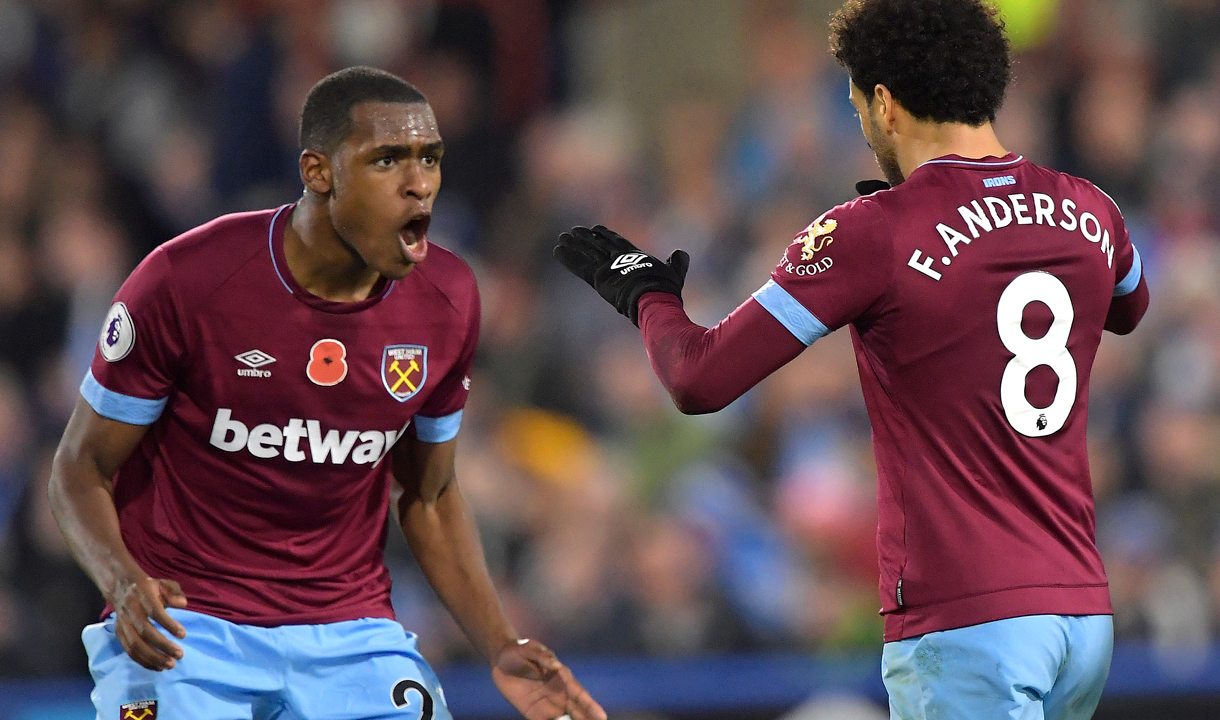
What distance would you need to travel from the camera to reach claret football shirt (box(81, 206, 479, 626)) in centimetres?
375

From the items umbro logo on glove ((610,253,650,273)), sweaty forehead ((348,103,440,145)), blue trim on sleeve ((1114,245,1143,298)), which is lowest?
blue trim on sleeve ((1114,245,1143,298))

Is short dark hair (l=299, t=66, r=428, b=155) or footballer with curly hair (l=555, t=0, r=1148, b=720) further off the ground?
short dark hair (l=299, t=66, r=428, b=155)

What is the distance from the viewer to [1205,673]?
5977 millimetres

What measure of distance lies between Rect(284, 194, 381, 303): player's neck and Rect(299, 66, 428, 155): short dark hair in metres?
0.17

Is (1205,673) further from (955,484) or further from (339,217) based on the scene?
(339,217)

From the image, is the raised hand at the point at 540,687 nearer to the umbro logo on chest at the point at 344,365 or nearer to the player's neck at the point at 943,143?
the umbro logo on chest at the point at 344,365

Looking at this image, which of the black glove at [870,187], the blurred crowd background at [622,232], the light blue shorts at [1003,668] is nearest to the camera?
the light blue shorts at [1003,668]

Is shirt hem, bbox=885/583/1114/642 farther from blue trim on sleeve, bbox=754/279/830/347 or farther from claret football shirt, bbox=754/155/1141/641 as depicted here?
blue trim on sleeve, bbox=754/279/830/347

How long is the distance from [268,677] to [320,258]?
97cm

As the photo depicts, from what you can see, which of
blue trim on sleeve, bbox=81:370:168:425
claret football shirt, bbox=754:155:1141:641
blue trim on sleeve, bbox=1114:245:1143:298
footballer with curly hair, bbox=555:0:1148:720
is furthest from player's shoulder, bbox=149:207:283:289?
blue trim on sleeve, bbox=1114:245:1143:298

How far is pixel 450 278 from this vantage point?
4.09 m

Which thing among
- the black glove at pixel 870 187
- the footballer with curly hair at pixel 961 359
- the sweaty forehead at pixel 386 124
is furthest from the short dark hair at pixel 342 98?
the black glove at pixel 870 187

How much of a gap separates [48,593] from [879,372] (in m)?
4.73

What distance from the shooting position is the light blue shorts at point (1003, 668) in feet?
10.5
